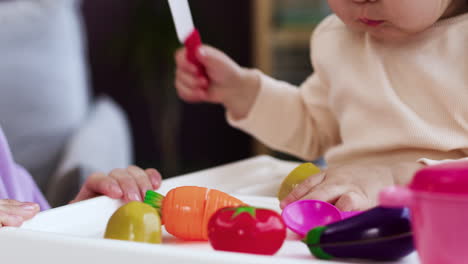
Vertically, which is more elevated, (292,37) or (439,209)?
(439,209)

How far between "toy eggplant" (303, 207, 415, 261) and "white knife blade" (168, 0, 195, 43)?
0.40 metres

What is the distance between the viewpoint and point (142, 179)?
67 centimetres

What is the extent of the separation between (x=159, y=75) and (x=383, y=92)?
2.05 metres

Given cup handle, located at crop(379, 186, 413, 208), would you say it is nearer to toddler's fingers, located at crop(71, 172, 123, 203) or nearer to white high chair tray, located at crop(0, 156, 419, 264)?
white high chair tray, located at crop(0, 156, 419, 264)

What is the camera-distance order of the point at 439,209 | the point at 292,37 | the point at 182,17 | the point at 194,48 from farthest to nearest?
the point at 292,37, the point at 194,48, the point at 182,17, the point at 439,209

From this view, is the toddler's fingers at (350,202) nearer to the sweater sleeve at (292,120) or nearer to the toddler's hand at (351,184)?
the toddler's hand at (351,184)

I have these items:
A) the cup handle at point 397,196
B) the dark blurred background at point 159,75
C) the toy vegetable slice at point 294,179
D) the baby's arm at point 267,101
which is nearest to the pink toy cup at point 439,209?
the cup handle at point 397,196

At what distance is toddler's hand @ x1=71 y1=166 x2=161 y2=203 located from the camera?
63 centimetres

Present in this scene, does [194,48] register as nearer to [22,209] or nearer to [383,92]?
[383,92]

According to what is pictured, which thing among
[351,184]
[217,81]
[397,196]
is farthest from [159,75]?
[397,196]

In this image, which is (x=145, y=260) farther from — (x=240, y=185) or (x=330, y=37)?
A: (x=330, y=37)

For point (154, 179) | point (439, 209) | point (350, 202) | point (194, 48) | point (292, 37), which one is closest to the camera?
point (439, 209)

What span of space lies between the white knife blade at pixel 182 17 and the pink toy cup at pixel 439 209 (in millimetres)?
444

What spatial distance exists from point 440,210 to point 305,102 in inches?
23.8
